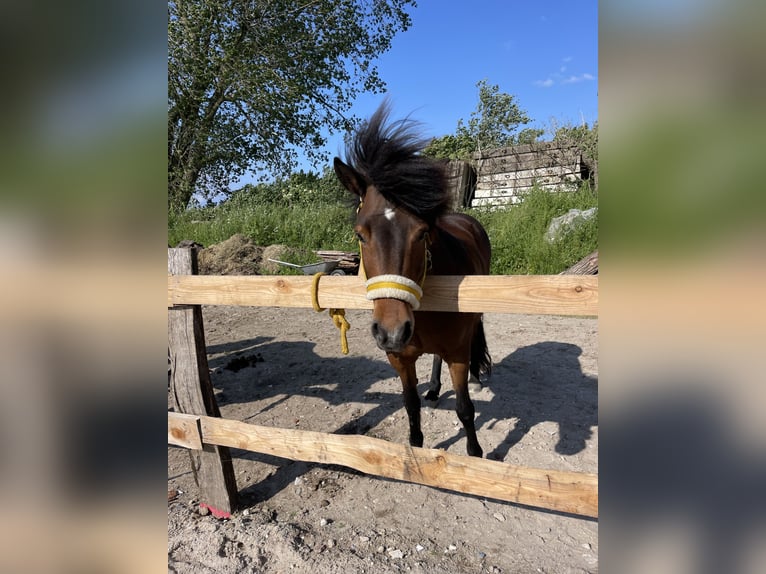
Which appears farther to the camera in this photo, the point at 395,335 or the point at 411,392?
the point at 411,392

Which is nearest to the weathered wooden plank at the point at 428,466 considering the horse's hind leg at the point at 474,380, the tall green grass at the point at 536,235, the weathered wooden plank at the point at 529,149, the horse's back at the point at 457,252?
the horse's back at the point at 457,252

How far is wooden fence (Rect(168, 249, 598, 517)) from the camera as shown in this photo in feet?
5.26

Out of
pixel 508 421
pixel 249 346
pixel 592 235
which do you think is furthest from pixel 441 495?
pixel 592 235

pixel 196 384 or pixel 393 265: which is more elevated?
pixel 393 265

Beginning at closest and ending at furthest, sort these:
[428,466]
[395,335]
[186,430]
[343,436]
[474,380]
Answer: [395,335] < [428,466] < [343,436] < [186,430] < [474,380]

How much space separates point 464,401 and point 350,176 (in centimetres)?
167

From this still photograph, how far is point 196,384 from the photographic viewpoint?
2521mm

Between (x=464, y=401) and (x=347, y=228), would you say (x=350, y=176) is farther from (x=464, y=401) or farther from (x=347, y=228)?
(x=347, y=228)

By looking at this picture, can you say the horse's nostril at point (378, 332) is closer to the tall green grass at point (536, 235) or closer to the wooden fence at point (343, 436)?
the wooden fence at point (343, 436)

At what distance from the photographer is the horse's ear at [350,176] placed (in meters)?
2.26

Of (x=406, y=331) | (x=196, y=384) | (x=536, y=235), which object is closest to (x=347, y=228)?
(x=536, y=235)

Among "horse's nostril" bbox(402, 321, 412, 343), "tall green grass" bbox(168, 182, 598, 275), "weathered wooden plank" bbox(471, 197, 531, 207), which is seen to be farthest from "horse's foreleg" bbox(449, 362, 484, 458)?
"weathered wooden plank" bbox(471, 197, 531, 207)

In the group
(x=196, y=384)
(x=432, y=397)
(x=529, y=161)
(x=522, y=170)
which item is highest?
(x=529, y=161)
